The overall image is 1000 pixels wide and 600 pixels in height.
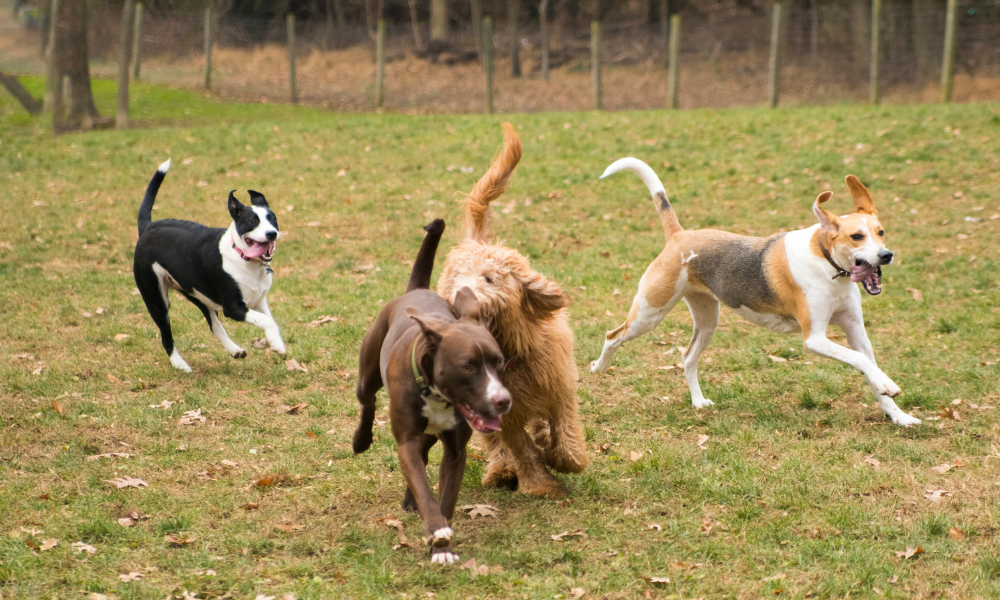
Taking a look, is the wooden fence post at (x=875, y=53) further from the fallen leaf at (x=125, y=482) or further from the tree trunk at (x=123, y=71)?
the fallen leaf at (x=125, y=482)

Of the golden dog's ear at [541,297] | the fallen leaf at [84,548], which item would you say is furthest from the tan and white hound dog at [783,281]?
the fallen leaf at [84,548]

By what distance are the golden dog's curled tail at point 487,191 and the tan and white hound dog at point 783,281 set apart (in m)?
0.85

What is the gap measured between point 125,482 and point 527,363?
2216 millimetres

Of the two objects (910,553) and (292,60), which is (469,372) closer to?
(910,553)

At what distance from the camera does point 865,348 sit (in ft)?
18.1

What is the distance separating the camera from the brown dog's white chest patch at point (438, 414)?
11.9ft

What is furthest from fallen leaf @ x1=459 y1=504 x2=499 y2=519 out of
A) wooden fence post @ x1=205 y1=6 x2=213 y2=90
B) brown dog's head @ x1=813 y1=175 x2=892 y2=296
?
wooden fence post @ x1=205 y1=6 x2=213 y2=90

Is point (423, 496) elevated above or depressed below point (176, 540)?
above

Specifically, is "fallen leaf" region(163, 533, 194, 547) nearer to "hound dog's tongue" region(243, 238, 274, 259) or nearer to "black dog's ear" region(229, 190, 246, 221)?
"hound dog's tongue" region(243, 238, 274, 259)

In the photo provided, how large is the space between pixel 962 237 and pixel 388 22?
27.4 m

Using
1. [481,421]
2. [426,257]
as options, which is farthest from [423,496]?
[426,257]

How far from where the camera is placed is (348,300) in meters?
8.62

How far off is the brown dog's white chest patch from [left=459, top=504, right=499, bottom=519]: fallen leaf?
0.74 m

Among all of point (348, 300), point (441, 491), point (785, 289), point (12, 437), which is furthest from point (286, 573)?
point (348, 300)
